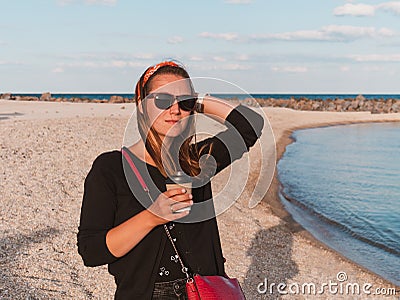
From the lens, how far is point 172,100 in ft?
7.91

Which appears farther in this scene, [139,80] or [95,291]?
[95,291]

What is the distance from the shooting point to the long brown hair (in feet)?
7.76

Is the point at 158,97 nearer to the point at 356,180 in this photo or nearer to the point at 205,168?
the point at 205,168

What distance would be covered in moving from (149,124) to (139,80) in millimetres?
237

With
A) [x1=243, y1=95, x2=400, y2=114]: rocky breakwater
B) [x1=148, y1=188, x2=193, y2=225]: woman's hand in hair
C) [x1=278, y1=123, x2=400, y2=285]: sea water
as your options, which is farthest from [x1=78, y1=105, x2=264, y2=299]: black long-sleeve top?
[x1=243, y1=95, x2=400, y2=114]: rocky breakwater

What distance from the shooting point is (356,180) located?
16844 mm

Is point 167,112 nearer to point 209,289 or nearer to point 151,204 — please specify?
point 151,204

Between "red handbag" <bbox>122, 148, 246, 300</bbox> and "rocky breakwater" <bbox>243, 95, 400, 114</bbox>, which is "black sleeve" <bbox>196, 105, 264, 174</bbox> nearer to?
"red handbag" <bbox>122, 148, 246, 300</bbox>

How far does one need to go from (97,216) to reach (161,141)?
411 millimetres

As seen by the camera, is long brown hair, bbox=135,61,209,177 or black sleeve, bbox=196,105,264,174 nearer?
long brown hair, bbox=135,61,209,177

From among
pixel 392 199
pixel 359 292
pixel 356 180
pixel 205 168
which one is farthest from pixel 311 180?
pixel 205 168
